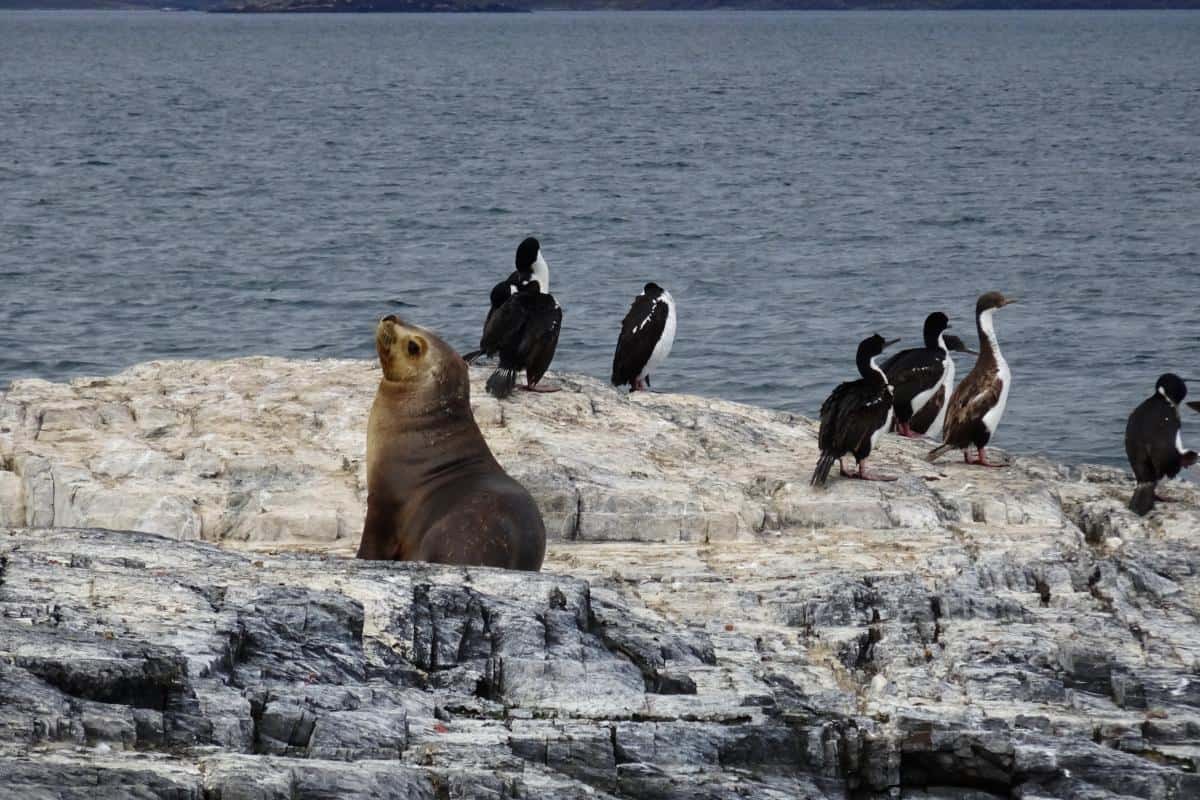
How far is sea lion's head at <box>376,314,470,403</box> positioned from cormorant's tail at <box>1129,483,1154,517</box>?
206 inches

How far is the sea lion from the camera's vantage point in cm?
1028

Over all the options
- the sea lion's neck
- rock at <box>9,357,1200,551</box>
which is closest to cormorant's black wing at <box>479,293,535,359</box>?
rock at <box>9,357,1200,551</box>

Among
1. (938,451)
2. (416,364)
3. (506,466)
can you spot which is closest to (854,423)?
(938,451)

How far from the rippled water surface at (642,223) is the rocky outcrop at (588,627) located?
33.1ft

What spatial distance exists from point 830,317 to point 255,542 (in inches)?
786

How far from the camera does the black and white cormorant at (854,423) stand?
1364 centimetres

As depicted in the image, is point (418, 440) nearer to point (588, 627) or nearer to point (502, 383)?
point (588, 627)

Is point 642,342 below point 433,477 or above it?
above

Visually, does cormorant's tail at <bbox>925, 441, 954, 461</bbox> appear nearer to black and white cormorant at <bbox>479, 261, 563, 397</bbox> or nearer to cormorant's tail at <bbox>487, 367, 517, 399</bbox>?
black and white cormorant at <bbox>479, 261, 563, 397</bbox>

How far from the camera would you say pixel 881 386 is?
47.2ft

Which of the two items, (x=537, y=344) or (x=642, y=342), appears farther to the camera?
(x=642, y=342)

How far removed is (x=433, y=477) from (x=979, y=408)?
239 inches

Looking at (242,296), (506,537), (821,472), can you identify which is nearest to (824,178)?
(242,296)

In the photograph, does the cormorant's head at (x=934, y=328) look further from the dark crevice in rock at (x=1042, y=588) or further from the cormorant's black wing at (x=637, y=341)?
the dark crevice in rock at (x=1042, y=588)
